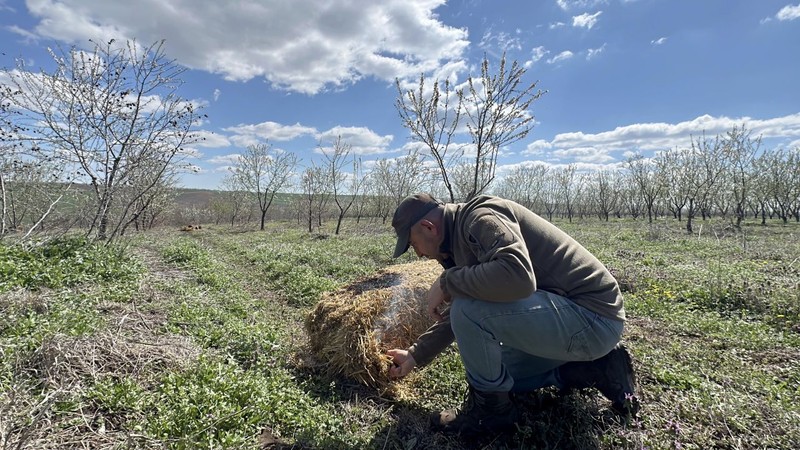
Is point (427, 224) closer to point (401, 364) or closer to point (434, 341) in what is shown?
point (434, 341)

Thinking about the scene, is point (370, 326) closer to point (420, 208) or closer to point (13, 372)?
point (420, 208)

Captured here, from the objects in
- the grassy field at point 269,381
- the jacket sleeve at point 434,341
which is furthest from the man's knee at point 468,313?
the grassy field at point 269,381

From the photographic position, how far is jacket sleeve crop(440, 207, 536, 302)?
2.03 meters

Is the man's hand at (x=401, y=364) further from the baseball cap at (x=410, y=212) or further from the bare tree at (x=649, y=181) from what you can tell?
the bare tree at (x=649, y=181)

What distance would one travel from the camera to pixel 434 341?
2.79m

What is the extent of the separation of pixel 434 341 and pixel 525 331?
79cm

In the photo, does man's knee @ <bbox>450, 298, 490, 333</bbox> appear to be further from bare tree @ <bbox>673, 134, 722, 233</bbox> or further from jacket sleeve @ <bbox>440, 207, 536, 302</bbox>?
bare tree @ <bbox>673, 134, 722, 233</bbox>

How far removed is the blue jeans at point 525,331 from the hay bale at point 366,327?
1031 mm

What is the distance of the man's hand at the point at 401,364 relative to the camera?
284 cm

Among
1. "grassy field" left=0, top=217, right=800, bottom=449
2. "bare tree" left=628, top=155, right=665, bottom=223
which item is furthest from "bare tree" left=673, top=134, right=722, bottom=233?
"grassy field" left=0, top=217, right=800, bottom=449

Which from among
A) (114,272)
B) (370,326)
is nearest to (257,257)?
(114,272)

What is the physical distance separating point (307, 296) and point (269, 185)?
89.2ft

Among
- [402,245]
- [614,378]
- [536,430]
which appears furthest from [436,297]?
[614,378]

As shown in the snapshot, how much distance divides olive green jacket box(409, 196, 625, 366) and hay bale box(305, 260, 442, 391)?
1133mm
